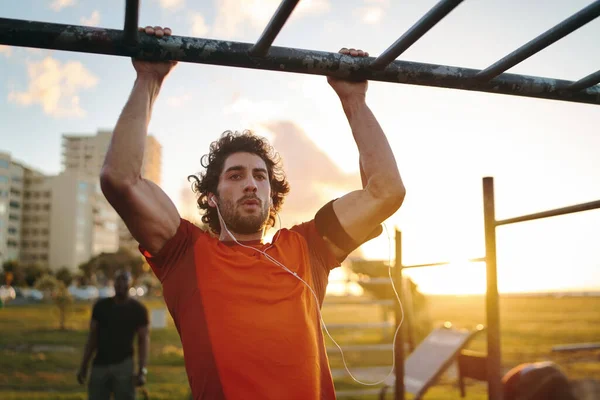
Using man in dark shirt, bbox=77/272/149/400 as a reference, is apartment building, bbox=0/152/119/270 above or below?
above

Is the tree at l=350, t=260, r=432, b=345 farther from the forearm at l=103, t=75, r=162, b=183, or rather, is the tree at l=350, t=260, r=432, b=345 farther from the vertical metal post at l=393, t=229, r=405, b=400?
the forearm at l=103, t=75, r=162, b=183

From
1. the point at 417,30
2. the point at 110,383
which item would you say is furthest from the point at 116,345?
the point at 417,30

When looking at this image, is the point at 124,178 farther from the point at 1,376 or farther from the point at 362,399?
the point at 1,376

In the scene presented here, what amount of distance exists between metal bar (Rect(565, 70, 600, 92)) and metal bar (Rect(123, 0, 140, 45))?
1.49 m

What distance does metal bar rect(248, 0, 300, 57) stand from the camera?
1.32 meters

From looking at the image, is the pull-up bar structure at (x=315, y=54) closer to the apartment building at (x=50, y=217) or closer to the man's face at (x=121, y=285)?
the man's face at (x=121, y=285)

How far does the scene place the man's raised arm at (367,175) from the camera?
2.01 metres

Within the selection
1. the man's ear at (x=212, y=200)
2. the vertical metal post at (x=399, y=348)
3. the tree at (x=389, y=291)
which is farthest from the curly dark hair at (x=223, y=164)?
the tree at (x=389, y=291)

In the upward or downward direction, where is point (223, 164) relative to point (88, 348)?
upward

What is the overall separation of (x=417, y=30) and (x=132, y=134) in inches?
39.3

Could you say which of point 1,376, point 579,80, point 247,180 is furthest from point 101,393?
point 1,376

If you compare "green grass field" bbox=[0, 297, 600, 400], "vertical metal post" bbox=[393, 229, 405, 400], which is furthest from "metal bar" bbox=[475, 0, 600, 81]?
"green grass field" bbox=[0, 297, 600, 400]

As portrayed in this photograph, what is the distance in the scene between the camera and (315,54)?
1652 millimetres

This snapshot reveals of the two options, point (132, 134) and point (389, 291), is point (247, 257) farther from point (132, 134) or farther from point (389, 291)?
point (389, 291)
